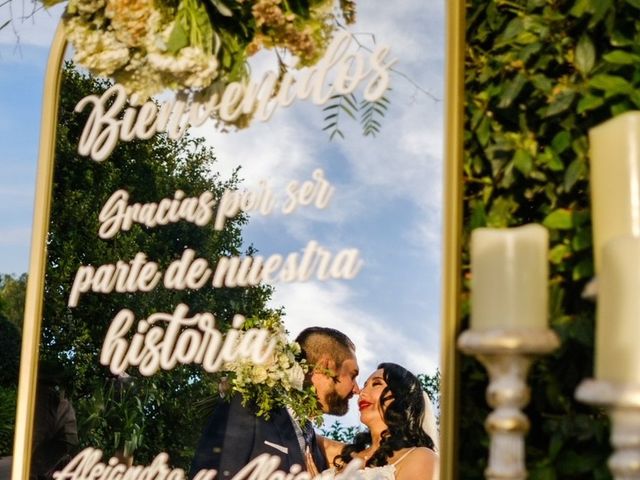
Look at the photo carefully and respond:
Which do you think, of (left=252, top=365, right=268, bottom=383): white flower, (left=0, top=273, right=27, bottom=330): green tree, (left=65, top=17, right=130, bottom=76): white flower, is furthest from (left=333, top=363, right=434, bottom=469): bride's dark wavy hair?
(left=0, top=273, right=27, bottom=330): green tree

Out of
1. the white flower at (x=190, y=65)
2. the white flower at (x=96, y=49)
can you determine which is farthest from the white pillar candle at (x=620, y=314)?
the white flower at (x=96, y=49)

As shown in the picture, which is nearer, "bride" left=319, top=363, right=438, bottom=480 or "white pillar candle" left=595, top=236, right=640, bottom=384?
"white pillar candle" left=595, top=236, right=640, bottom=384

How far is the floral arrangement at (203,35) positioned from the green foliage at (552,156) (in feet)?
0.88

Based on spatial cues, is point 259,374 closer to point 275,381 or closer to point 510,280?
point 275,381

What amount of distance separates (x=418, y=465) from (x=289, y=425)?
213mm

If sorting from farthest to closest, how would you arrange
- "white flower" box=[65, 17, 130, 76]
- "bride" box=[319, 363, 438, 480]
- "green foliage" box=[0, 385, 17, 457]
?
1. "green foliage" box=[0, 385, 17, 457]
2. "white flower" box=[65, 17, 130, 76]
3. "bride" box=[319, 363, 438, 480]

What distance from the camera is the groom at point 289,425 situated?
130 centimetres

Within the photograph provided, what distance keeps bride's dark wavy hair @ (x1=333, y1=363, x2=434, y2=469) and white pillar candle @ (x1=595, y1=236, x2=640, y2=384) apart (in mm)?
480

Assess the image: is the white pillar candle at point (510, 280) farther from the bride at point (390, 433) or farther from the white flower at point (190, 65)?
the white flower at point (190, 65)

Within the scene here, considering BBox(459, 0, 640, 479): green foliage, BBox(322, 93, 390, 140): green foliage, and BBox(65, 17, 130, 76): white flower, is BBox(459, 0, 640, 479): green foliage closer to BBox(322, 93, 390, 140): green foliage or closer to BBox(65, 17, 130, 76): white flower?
BBox(322, 93, 390, 140): green foliage

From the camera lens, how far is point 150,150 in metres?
1.47

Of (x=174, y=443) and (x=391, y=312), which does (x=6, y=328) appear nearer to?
(x=174, y=443)

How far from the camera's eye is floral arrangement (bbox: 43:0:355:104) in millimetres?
1367

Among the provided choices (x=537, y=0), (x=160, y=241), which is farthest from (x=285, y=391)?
(x=537, y=0)
